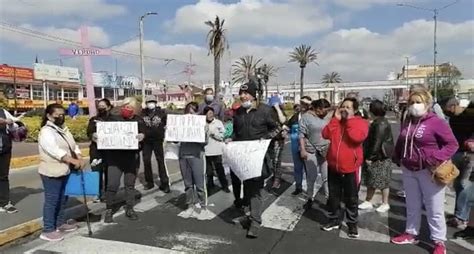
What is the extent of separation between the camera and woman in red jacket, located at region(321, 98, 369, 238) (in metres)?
5.65

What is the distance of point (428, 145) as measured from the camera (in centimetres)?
511

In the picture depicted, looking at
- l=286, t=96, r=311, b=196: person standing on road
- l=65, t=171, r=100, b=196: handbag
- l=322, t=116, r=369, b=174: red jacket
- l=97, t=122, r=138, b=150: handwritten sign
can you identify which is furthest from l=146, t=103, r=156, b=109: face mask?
l=322, t=116, r=369, b=174: red jacket

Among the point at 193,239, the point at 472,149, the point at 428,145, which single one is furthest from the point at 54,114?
the point at 472,149

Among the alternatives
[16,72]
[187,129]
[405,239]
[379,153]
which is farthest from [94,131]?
[16,72]

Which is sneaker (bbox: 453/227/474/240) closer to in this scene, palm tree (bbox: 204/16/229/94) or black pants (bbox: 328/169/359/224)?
black pants (bbox: 328/169/359/224)

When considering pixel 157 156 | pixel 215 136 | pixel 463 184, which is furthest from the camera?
pixel 157 156

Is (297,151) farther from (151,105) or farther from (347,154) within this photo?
(151,105)

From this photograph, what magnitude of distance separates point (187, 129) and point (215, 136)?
3.12 ft

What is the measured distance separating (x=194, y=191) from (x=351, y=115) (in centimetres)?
278

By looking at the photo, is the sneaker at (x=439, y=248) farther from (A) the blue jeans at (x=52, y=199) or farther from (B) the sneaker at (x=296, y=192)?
(A) the blue jeans at (x=52, y=199)

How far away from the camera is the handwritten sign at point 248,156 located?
5742mm

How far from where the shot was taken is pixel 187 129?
274 inches

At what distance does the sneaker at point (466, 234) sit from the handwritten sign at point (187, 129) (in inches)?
144

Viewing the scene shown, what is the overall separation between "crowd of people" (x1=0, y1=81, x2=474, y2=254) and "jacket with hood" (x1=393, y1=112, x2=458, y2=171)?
0.04ft
